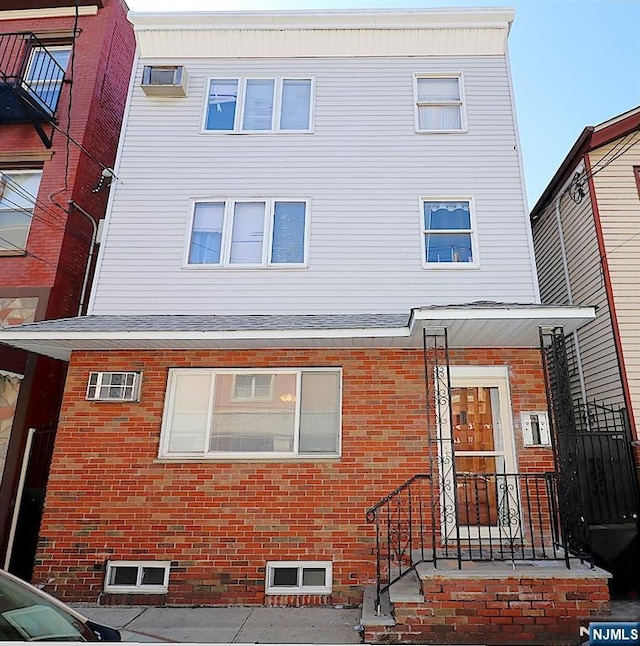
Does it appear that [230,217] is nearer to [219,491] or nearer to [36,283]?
[36,283]

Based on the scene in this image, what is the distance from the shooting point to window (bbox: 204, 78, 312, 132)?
8.54 metres

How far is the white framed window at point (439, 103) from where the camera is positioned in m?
8.39

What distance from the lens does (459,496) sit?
249 inches

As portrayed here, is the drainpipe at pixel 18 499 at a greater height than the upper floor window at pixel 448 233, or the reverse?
the upper floor window at pixel 448 233

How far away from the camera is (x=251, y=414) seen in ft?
21.6

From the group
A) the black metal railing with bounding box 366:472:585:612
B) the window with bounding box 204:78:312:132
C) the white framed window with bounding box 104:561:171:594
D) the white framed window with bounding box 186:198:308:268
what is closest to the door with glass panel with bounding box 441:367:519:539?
the black metal railing with bounding box 366:472:585:612

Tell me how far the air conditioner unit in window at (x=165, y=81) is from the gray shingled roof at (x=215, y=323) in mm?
4338

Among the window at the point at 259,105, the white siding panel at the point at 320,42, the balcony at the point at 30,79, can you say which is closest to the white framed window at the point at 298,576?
the window at the point at 259,105

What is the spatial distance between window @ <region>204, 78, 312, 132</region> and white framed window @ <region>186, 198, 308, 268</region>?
62.8 inches

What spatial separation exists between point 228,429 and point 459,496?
10.7 feet

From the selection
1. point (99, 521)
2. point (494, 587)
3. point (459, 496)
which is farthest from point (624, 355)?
point (99, 521)

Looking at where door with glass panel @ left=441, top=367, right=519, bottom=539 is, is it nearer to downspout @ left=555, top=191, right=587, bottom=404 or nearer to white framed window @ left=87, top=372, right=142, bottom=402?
downspout @ left=555, top=191, right=587, bottom=404

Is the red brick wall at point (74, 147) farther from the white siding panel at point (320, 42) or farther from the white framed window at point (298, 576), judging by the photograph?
the white framed window at point (298, 576)

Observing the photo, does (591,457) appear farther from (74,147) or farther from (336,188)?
(74,147)
